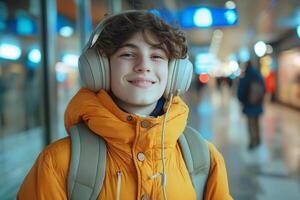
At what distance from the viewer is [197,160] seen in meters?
1.31

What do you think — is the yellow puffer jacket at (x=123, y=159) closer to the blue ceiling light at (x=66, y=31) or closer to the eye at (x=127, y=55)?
the eye at (x=127, y=55)

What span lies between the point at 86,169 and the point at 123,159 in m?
0.14

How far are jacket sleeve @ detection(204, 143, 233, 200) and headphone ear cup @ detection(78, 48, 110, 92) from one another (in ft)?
1.71

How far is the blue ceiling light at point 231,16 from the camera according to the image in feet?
8.21

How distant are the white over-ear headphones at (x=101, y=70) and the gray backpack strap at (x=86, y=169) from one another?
0.23 meters

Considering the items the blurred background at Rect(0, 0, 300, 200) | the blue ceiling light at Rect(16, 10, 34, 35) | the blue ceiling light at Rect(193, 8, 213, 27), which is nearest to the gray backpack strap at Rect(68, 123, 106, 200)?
the blurred background at Rect(0, 0, 300, 200)

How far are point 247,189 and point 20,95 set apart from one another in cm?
486

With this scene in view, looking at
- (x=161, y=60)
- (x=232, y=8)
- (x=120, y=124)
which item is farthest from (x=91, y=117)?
(x=232, y=8)

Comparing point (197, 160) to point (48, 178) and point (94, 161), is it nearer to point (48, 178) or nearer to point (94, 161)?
point (94, 161)

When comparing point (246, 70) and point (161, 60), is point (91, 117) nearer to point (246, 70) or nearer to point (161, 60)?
point (161, 60)

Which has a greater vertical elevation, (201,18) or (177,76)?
(201,18)

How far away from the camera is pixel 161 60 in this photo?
1.30m

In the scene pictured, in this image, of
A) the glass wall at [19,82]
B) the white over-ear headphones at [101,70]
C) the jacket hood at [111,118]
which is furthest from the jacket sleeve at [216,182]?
the glass wall at [19,82]

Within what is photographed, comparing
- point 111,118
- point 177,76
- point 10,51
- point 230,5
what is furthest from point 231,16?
point 10,51
